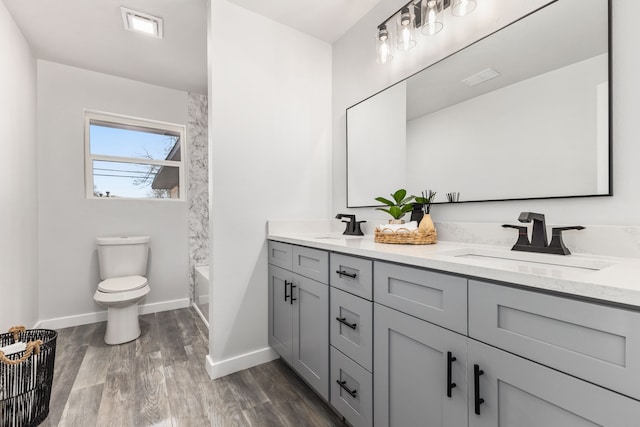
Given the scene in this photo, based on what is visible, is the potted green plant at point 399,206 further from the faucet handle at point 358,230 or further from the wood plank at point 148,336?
the wood plank at point 148,336

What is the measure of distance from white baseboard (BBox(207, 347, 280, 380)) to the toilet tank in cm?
143

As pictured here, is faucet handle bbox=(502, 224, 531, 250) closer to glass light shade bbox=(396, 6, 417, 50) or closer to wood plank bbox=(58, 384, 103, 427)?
glass light shade bbox=(396, 6, 417, 50)

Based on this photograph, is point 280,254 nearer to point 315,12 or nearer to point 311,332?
point 311,332

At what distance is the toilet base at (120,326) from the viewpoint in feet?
7.88

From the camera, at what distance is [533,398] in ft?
2.36

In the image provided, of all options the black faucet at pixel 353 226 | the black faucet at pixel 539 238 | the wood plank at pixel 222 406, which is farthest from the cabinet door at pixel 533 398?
the black faucet at pixel 353 226

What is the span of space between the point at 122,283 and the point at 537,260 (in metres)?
2.94

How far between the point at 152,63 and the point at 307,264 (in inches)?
98.8

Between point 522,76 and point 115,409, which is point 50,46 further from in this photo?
point 522,76

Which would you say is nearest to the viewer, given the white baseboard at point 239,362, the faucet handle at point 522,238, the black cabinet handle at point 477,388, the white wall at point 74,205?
the black cabinet handle at point 477,388

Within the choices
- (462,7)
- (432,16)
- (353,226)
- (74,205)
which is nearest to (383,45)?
(432,16)

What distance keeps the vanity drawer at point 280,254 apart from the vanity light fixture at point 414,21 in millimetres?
1339

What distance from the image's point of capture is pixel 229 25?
1956 mm

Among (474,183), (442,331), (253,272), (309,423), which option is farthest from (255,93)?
(309,423)
